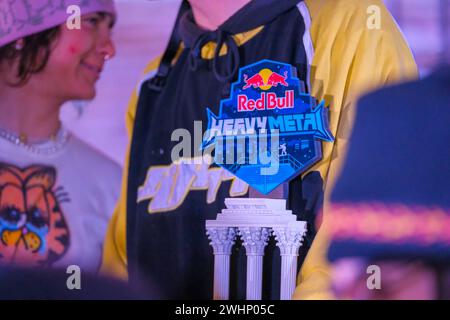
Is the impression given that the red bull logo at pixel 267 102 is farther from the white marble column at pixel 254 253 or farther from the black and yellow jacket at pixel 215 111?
the white marble column at pixel 254 253

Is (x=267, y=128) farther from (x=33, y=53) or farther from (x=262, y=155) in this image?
(x=33, y=53)

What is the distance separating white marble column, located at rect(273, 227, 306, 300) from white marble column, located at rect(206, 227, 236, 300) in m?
0.12

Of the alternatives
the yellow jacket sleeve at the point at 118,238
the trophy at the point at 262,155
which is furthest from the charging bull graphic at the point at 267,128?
the yellow jacket sleeve at the point at 118,238

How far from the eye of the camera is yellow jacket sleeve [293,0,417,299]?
1.69m

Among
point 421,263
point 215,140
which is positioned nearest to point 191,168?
point 215,140

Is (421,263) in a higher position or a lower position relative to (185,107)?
lower

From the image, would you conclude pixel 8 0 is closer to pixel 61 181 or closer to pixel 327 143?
pixel 61 181

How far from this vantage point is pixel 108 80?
6.38ft

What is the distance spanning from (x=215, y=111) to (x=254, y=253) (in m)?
0.35

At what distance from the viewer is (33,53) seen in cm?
199

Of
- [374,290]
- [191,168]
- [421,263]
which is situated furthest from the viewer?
[191,168]

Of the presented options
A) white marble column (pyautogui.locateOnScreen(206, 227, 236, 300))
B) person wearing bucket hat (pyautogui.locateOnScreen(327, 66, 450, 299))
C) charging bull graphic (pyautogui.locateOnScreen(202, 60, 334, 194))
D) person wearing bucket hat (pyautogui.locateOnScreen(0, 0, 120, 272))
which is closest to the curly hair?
person wearing bucket hat (pyautogui.locateOnScreen(0, 0, 120, 272))

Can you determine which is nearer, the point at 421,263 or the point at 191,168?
the point at 421,263
